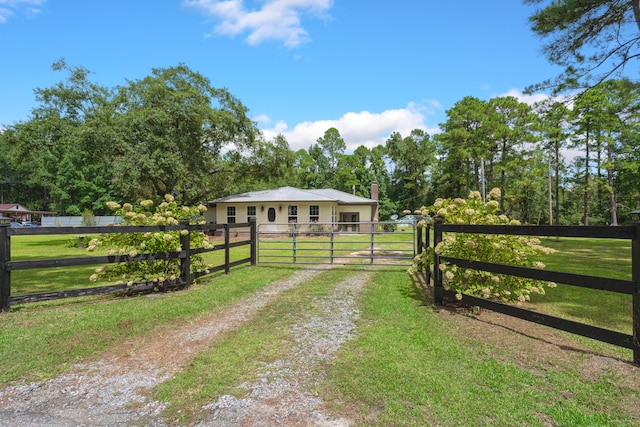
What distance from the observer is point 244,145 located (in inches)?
949

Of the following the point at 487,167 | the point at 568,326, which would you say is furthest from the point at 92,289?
the point at 487,167

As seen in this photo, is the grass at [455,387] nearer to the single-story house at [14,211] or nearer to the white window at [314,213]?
the white window at [314,213]

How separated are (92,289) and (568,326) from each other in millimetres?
6771

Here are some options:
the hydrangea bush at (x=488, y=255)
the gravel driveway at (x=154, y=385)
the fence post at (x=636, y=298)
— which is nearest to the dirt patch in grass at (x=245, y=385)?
the gravel driveway at (x=154, y=385)

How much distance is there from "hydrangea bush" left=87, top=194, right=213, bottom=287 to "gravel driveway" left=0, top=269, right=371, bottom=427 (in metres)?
2.61

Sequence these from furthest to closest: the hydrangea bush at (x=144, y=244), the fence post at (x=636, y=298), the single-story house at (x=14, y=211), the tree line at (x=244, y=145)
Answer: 1. the single-story house at (x=14, y=211)
2. the tree line at (x=244, y=145)
3. the hydrangea bush at (x=144, y=244)
4. the fence post at (x=636, y=298)

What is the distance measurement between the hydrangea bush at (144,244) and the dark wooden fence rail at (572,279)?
16.4ft

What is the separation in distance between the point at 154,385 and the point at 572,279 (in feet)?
14.0

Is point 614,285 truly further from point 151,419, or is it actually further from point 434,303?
point 151,419

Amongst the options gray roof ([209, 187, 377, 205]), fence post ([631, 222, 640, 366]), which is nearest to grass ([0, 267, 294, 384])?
fence post ([631, 222, 640, 366])

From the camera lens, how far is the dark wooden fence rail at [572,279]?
127 inches

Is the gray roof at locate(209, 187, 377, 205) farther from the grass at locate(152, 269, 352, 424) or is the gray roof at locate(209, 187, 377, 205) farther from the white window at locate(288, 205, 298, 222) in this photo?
the grass at locate(152, 269, 352, 424)

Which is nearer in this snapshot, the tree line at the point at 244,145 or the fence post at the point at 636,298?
the fence post at the point at 636,298

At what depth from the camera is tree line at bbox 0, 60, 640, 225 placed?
19500 millimetres
